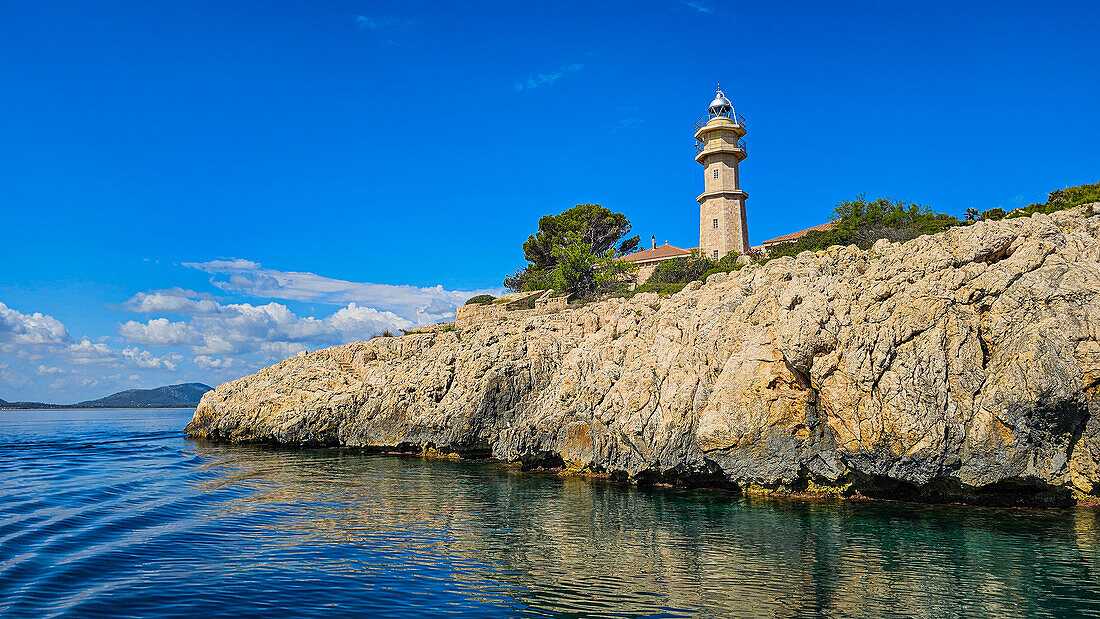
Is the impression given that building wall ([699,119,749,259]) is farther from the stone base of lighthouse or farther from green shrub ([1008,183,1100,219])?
green shrub ([1008,183,1100,219])

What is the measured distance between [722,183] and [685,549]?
219ft

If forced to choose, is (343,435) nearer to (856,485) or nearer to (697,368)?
(697,368)

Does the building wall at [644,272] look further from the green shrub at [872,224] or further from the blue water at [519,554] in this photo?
the blue water at [519,554]

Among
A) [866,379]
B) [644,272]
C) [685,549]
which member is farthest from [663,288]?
[685,549]

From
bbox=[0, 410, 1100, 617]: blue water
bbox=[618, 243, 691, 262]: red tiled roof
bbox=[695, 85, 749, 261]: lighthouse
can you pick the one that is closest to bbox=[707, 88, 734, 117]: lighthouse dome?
bbox=[695, 85, 749, 261]: lighthouse

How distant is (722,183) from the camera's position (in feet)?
257

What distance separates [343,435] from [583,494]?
27.6 m

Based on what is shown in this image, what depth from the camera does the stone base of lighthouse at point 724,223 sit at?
7856 cm

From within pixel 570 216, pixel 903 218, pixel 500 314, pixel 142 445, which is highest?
pixel 570 216

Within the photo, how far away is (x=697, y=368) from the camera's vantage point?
31.8 meters

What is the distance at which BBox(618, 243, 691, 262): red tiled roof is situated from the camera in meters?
91.5

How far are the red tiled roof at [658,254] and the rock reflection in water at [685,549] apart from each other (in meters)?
65.3

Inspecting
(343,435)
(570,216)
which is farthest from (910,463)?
(570,216)

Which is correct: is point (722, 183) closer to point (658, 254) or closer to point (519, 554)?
point (658, 254)
